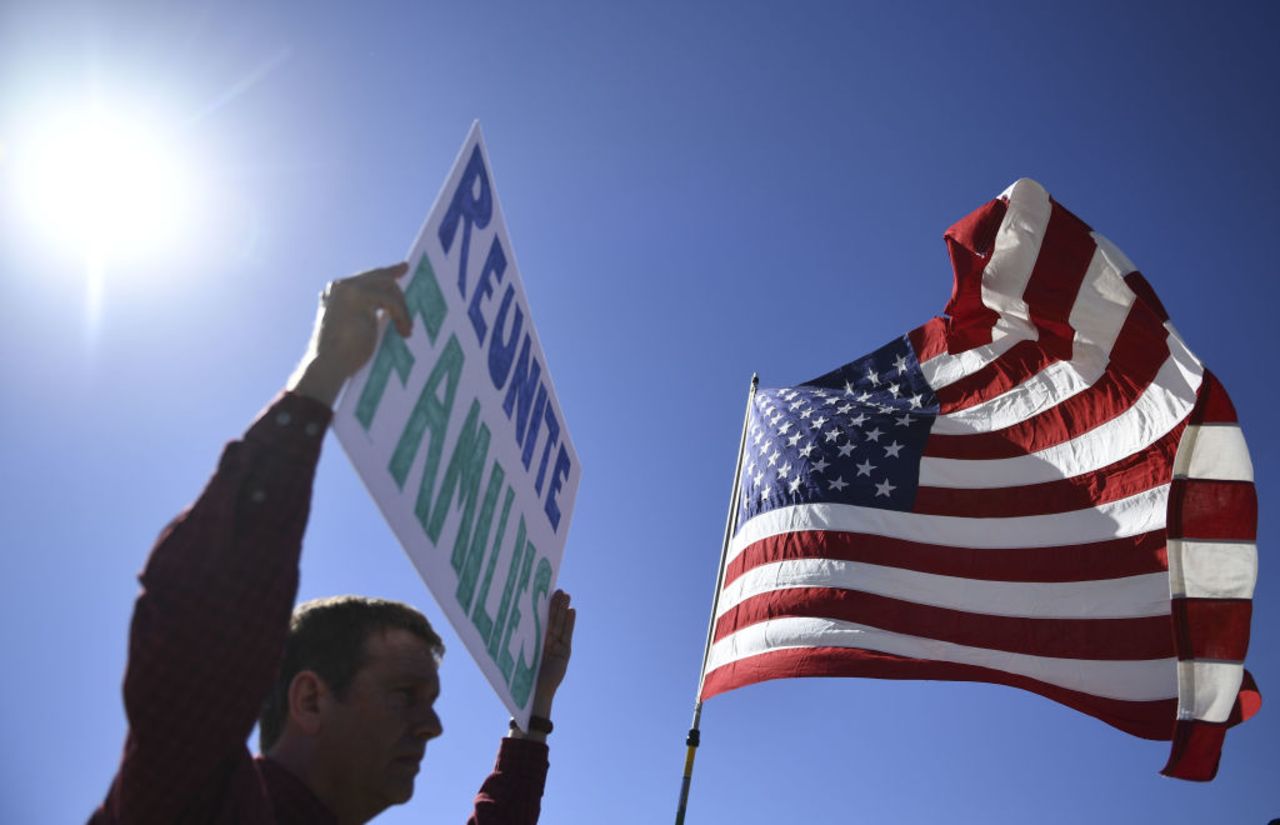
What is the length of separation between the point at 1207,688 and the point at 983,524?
5.60 feet

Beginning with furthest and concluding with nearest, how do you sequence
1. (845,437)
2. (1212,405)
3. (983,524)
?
1. (845,437)
2. (983,524)
3. (1212,405)

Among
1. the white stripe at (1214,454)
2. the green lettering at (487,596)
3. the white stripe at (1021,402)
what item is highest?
the white stripe at (1021,402)

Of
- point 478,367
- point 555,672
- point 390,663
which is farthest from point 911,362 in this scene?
point 390,663

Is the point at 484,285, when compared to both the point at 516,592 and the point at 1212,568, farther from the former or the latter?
the point at 1212,568

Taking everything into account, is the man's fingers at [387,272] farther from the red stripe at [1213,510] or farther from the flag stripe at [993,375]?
the flag stripe at [993,375]

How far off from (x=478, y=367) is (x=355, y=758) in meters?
1.12

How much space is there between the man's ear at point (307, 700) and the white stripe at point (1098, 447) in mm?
5946

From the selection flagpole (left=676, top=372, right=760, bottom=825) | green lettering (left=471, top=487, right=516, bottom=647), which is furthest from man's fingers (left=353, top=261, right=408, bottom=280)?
flagpole (left=676, top=372, right=760, bottom=825)

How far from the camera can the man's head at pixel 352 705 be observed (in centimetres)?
210

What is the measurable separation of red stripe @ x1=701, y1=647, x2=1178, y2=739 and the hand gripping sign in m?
3.50

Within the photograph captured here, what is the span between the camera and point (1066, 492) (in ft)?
22.8

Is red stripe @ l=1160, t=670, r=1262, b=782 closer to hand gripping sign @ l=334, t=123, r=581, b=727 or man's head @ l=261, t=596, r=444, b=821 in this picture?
hand gripping sign @ l=334, t=123, r=581, b=727

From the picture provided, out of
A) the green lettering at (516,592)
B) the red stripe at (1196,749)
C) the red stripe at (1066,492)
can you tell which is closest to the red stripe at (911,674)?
the red stripe at (1196,749)

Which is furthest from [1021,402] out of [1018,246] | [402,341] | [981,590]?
[402,341]
